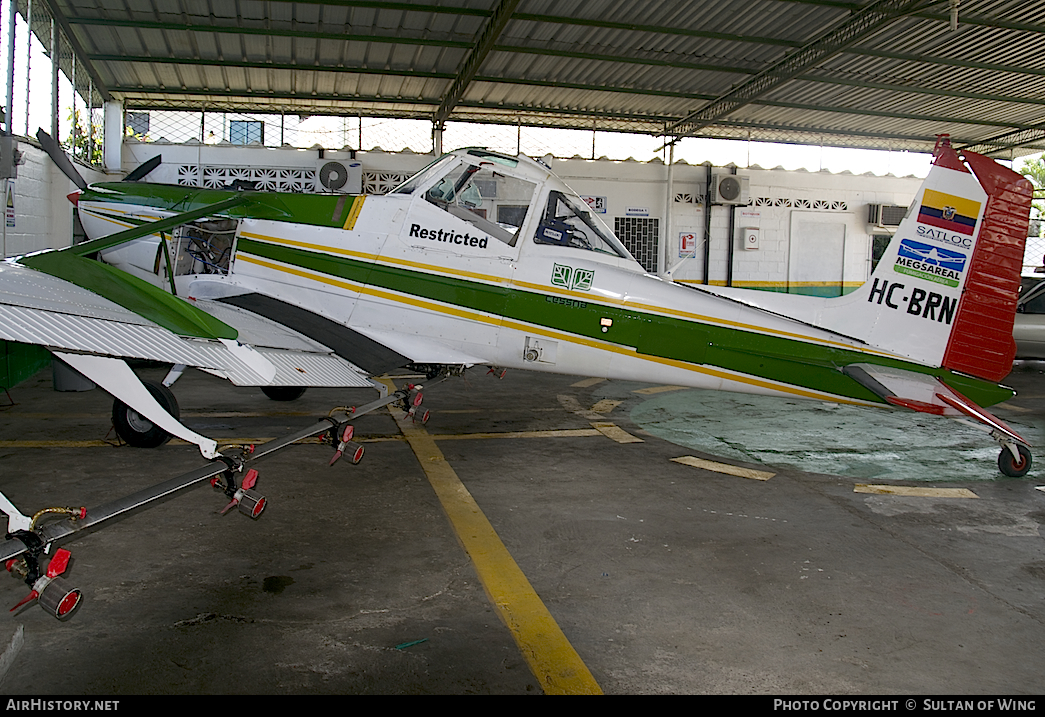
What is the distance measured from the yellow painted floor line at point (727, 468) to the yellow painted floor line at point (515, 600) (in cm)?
223

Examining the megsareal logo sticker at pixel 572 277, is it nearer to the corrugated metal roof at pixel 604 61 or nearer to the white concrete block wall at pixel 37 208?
the corrugated metal roof at pixel 604 61

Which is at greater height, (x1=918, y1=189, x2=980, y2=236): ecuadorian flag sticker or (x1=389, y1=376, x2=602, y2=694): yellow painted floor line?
(x1=918, y1=189, x2=980, y2=236): ecuadorian flag sticker

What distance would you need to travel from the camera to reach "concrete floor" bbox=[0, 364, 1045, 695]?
9.87ft

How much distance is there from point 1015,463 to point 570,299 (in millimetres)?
4202

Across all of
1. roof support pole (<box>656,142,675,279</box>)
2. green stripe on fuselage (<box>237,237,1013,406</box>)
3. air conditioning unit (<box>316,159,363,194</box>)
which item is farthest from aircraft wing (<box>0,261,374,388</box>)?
roof support pole (<box>656,142,675,279</box>)

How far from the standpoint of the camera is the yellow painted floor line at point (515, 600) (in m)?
2.99

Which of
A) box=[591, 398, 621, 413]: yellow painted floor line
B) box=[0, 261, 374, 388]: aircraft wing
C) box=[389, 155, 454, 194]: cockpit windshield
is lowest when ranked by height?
box=[591, 398, 621, 413]: yellow painted floor line

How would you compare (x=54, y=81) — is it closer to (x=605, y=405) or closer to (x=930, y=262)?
(x=605, y=405)

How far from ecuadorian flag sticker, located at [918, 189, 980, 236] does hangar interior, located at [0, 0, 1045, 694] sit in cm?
222

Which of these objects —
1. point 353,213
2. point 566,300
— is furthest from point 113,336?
point 566,300

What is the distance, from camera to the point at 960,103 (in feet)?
55.4

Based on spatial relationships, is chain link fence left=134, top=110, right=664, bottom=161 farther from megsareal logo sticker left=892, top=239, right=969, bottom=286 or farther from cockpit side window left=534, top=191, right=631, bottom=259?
megsareal logo sticker left=892, top=239, right=969, bottom=286

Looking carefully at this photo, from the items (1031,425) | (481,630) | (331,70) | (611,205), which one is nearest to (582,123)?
(611,205)

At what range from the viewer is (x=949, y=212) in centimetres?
616
